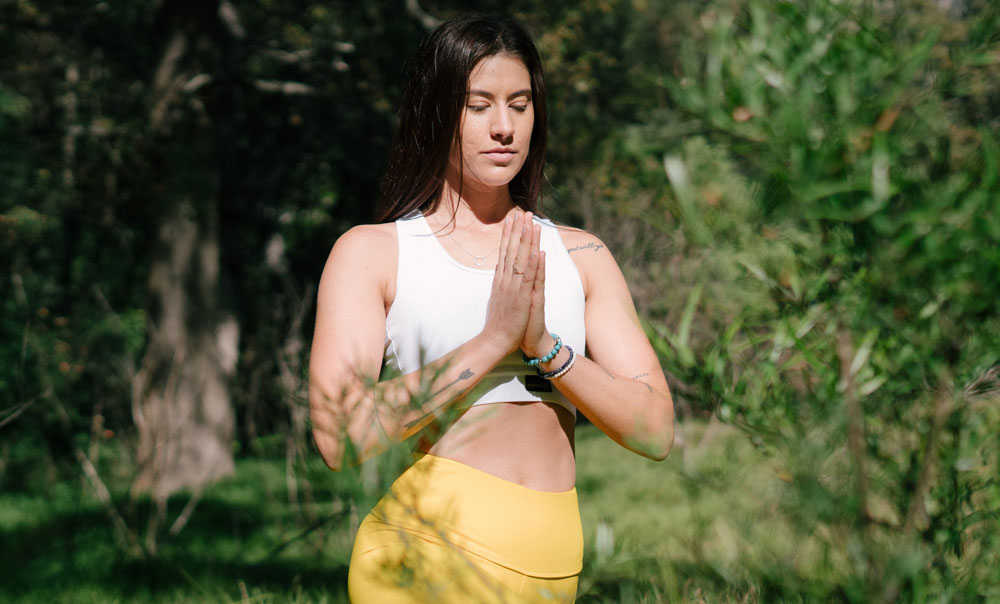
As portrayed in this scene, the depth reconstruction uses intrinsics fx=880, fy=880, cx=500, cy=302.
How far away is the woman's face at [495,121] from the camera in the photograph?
189 centimetres

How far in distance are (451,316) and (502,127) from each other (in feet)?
1.37

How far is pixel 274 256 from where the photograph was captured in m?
13.8

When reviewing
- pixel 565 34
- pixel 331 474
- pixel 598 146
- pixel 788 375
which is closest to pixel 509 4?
pixel 565 34

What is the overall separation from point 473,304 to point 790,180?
736 millimetres

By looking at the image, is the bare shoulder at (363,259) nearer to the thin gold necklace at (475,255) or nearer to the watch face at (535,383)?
the thin gold necklace at (475,255)

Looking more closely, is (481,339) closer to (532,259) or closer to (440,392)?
(532,259)

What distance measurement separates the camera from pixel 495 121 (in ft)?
6.16

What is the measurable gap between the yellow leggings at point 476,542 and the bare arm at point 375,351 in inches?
9.1

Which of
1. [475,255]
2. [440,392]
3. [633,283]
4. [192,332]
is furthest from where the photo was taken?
[633,283]

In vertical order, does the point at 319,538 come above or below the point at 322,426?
below

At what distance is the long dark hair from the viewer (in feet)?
6.24

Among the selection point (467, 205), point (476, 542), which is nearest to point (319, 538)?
point (476, 542)

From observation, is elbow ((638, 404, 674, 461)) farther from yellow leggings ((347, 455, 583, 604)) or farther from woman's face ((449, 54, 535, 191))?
woman's face ((449, 54, 535, 191))

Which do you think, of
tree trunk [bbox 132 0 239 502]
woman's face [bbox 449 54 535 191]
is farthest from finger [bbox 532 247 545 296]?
tree trunk [bbox 132 0 239 502]
